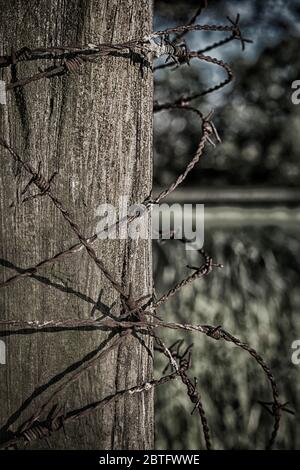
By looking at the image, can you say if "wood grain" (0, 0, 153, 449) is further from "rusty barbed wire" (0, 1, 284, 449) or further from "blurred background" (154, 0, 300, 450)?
"blurred background" (154, 0, 300, 450)

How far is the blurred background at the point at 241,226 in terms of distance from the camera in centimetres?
330

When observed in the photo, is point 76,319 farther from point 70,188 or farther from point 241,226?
point 241,226

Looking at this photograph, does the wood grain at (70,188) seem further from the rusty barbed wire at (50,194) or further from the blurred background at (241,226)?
the blurred background at (241,226)

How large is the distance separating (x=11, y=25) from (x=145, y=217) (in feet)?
1.40

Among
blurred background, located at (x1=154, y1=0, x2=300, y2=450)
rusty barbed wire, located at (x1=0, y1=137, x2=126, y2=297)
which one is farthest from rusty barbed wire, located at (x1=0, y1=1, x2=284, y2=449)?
blurred background, located at (x1=154, y1=0, x2=300, y2=450)

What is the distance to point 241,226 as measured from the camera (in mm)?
3943

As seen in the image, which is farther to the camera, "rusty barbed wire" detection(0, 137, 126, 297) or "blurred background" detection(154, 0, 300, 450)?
"blurred background" detection(154, 0, 300, 450)

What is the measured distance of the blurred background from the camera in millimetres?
3297

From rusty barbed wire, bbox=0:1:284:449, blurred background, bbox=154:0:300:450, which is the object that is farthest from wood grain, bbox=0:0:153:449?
blurred background, bbox=154:0:300:450

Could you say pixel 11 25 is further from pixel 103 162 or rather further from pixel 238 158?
pixel 238 158

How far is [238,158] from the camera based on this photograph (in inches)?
176

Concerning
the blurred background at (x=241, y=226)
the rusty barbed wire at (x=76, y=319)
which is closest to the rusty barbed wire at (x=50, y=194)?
the rusty barbed wire at (x=76, y=319)

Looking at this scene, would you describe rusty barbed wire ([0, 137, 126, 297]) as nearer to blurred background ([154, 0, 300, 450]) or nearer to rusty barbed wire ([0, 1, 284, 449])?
rusty barbed wire ([0, 1, 284, 449])
